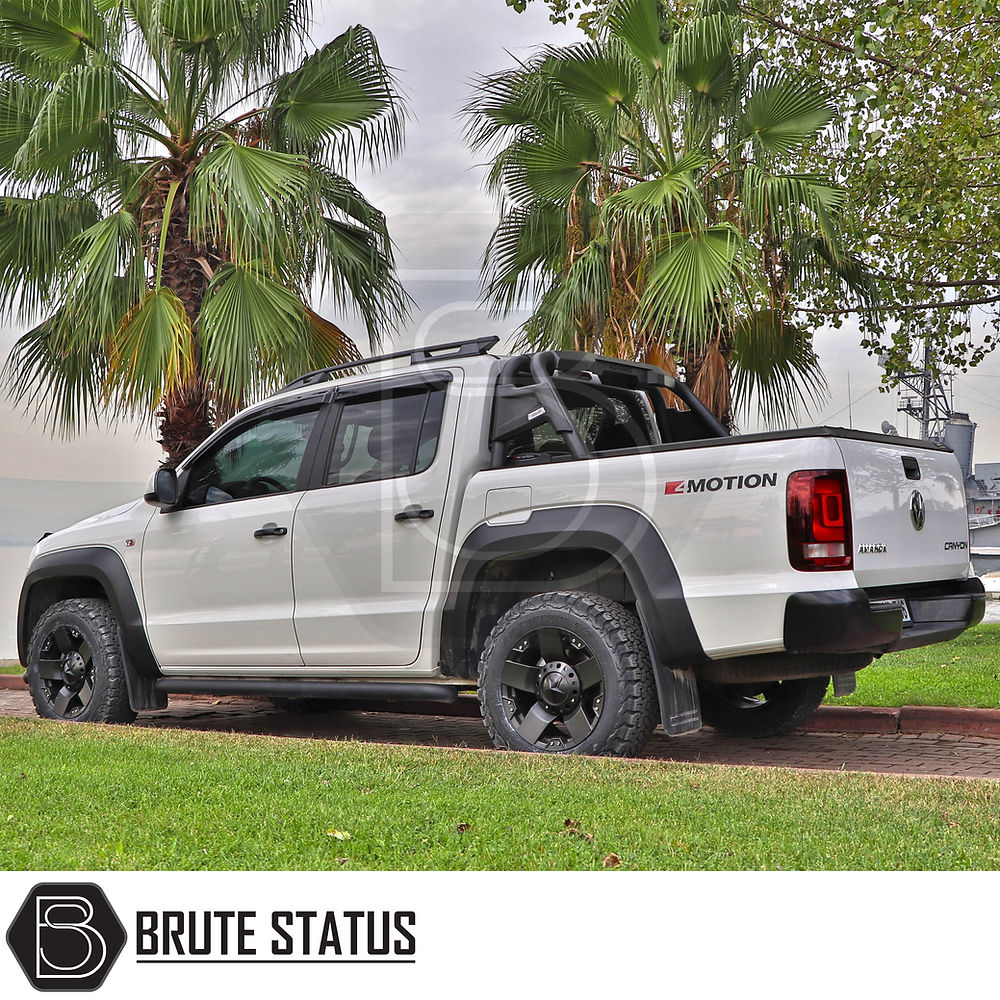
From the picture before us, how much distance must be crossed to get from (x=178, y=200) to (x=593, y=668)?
7.75 meters

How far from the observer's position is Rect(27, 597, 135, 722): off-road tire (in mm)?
7480

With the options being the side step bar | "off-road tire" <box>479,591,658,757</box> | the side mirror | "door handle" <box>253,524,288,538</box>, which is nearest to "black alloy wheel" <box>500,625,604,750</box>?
"off-road tire" <box>479,591,658,757</box>

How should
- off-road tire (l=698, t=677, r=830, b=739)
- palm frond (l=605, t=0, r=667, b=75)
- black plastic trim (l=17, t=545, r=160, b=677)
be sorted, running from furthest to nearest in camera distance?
1. palm frond (l=605, t=0, r=667, b=75)
2. black plastic trim (l=17, t=545, r=160, b=677)
3. off-road tire (l=698, t=677, r=830, b=739)

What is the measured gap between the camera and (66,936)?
2.91 metres

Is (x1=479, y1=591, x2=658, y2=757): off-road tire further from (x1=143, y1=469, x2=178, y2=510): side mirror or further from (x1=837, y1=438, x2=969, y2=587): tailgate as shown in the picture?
(x1=143, y1=469, x2=178, y2=510): side mirror

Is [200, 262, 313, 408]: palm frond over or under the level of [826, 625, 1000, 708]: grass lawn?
over

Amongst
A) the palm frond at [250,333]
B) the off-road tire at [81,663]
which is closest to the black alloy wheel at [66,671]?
the off-road tire at [81,663]

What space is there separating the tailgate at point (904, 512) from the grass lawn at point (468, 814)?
39.4 inches

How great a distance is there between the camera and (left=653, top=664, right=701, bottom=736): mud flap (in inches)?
214

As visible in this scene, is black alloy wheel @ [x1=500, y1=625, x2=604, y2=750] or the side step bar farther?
the side step bar

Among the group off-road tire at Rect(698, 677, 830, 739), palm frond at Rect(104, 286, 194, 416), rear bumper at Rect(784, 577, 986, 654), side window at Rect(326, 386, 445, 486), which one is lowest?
off-road tire at Rect(698, 677, 830, 739)

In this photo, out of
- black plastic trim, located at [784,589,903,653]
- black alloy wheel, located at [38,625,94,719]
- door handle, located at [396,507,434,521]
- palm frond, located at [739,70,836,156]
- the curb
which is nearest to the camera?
black plastic trim, located at [784,589,903,653]

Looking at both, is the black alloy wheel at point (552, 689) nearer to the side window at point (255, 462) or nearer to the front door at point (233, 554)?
the front door at point (233, 554)

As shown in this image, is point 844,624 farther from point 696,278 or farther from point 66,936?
point 696,278
